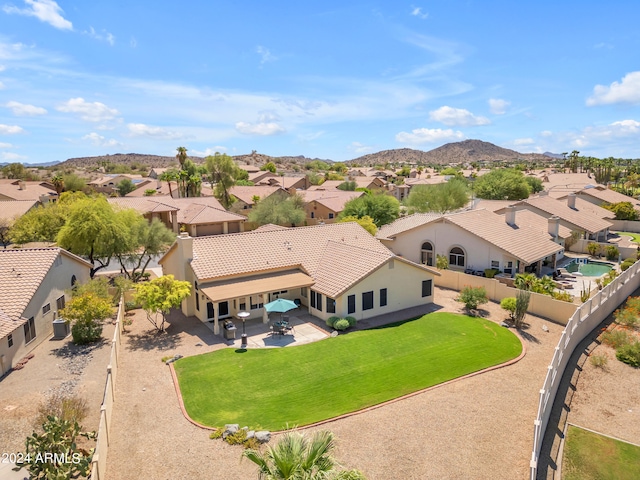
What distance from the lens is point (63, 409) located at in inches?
664

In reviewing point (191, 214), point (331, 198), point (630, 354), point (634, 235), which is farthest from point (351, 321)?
point (634, 235)

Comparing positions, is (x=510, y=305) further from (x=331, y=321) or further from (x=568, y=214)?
(x=568, y=214)

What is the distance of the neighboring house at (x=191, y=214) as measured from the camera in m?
58.4

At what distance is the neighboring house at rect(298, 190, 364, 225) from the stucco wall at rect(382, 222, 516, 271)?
2396cm

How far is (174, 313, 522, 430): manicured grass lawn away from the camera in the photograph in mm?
18359

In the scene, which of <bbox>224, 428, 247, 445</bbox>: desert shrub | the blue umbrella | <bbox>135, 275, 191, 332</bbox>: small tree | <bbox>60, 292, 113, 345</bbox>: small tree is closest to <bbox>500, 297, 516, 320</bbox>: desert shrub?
the blue umbrella

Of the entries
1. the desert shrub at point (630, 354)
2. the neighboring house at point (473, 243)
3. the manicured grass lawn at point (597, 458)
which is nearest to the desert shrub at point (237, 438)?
the manicured grass lawn at point (597, 458)

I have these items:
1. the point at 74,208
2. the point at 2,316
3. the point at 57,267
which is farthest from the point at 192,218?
the point at 2,316

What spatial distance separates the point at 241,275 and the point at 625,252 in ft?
139

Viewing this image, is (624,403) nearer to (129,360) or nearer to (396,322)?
(396,322)

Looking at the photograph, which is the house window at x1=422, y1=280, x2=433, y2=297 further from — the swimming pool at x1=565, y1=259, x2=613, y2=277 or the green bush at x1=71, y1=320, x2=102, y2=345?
the green bush at x1=71, y1=320, x2=102, y2=345

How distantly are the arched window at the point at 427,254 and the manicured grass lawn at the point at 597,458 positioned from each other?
79.0ft

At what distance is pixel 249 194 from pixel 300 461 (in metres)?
71.7

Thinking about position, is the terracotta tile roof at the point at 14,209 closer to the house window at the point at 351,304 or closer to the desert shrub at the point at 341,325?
the house window at the point at 351,304
